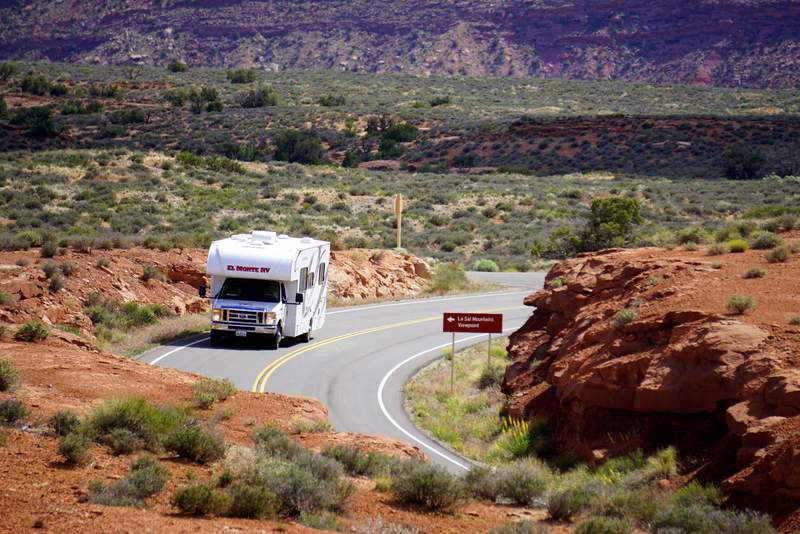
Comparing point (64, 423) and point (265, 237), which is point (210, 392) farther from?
point (265, 237)

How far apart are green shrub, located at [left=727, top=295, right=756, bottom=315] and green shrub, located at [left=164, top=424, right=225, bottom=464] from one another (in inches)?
332

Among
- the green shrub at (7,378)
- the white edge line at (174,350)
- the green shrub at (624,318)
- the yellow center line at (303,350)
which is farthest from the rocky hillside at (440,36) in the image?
the green shrub at (7,378)

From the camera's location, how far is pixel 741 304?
16.8 metres

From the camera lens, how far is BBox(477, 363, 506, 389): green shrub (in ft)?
80.9

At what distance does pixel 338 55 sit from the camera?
15438cm

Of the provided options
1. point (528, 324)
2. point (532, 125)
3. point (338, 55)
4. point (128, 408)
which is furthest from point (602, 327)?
point (338, 55)

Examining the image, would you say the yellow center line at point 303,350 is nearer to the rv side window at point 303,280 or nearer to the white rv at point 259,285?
the white rv at point 259,285

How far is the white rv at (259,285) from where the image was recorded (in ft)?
86.7

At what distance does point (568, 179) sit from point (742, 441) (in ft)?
206

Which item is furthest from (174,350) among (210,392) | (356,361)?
(210,392)

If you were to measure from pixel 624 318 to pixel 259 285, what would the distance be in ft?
36.8

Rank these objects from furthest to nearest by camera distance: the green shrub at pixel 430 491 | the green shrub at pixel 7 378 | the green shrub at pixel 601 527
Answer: the green shrub at pixel 7 378, the green shrub at pixel 430 491, the green shrub at pixel 601 527

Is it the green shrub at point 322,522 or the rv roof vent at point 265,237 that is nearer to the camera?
the green shrub at point 322,522

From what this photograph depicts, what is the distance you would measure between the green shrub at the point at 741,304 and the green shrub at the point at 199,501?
944cm
